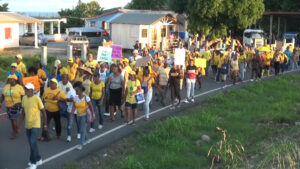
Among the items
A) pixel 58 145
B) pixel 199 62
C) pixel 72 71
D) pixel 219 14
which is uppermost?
pixel 219 14

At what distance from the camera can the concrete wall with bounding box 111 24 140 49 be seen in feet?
125

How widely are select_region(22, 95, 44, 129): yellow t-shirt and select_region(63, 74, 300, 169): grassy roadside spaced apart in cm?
Result: 112

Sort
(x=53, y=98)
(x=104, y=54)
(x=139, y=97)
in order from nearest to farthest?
(x=53, y=98) < (x=139, y=97) < (x=104, y=54)

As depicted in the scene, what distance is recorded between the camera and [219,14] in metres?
37.7

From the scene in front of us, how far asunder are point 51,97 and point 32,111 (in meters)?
1.58

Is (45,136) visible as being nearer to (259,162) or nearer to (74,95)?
(74,95)

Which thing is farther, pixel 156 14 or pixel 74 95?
pixel 156 14

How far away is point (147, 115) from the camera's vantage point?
12.9m

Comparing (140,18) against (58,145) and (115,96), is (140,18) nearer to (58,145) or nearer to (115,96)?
(115,96)

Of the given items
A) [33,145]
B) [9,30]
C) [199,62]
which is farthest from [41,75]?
[9,30]

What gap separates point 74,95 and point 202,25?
28.7 metres

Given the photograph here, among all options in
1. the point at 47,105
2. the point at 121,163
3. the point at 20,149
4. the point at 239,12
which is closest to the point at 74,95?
the point at 47,105

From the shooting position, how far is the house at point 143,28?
3775cm

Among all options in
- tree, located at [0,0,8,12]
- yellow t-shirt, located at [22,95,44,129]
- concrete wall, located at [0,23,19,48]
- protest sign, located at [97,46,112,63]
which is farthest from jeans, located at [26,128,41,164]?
tree, located at [0,0,8,12]
